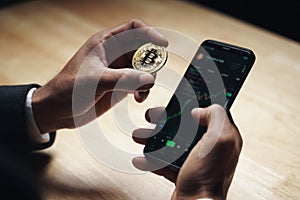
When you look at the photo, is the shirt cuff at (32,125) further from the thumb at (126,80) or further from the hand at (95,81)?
the thumb at (126,80)

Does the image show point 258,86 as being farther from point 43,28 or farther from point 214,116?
point 43,28

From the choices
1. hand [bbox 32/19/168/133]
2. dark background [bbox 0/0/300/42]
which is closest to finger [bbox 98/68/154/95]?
hand [bbox 32/19/168/133]

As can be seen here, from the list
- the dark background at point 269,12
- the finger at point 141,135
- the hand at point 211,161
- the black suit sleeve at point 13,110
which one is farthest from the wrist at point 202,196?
the dark background at point 269,12

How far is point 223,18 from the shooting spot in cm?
127

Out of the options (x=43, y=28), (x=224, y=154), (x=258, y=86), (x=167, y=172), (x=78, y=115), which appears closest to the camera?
(x=224, y=154)

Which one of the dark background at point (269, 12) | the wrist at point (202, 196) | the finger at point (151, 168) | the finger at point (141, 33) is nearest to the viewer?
the wrist at point (202, 196)

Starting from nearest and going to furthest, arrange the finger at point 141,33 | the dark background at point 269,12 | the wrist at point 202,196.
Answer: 1. the wrist at point 202,196
2. the finger at point 141,33
3. the dark background at point 269,12

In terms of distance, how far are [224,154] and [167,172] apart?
14 cm

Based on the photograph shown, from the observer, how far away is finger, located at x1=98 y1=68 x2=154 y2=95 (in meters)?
0.74

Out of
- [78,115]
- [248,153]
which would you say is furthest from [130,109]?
[248,153]

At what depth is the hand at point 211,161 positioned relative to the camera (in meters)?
0.65

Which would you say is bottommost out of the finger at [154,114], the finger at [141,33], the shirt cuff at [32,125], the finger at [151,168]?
the shirt cuff at [32,125]

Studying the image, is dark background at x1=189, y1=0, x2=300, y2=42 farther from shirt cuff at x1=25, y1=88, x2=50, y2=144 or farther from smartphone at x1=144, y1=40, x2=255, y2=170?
shirt cuff at x1=25, y1=88, x2=50, y2=144

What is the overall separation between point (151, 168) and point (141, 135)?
0.06 metres
